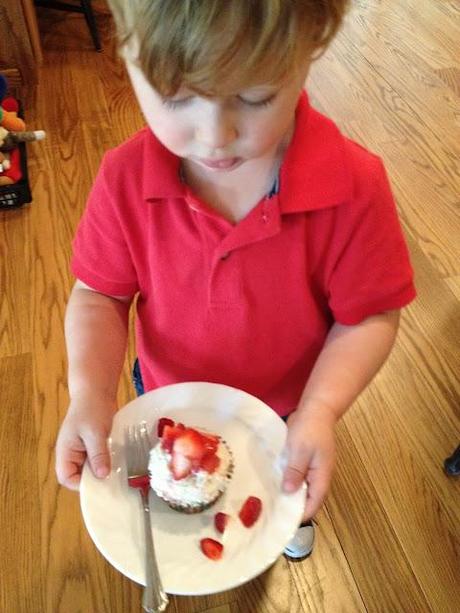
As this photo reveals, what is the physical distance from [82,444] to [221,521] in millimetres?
175

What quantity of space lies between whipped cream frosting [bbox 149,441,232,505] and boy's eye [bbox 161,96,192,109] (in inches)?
14.2

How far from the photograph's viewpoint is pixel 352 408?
1.26 meters

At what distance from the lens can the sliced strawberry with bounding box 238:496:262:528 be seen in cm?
60

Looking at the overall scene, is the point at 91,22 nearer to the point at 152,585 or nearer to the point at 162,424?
the point at 162,424

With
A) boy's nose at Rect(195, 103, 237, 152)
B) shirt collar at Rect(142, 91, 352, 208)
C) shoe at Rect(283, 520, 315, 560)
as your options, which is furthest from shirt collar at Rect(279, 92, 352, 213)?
shoe at Rect(283, 520, 315, 560)

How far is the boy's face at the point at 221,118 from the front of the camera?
0.46 metres

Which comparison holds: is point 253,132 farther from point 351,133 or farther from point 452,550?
point 351,133

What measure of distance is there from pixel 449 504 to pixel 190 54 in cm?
102

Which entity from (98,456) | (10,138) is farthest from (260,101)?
(10,138)

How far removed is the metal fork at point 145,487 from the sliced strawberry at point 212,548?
0.05 m

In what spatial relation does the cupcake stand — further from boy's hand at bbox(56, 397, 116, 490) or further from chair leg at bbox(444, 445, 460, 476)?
chair leg at bbox(444, 445, 460, 476)

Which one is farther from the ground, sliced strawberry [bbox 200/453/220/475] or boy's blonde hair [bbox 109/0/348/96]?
boy's blonde hair [bbox 109/0/348/96]

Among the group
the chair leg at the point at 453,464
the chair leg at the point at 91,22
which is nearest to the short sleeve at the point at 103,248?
the chair leg at the point at 453,464

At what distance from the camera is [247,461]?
0.65 m
